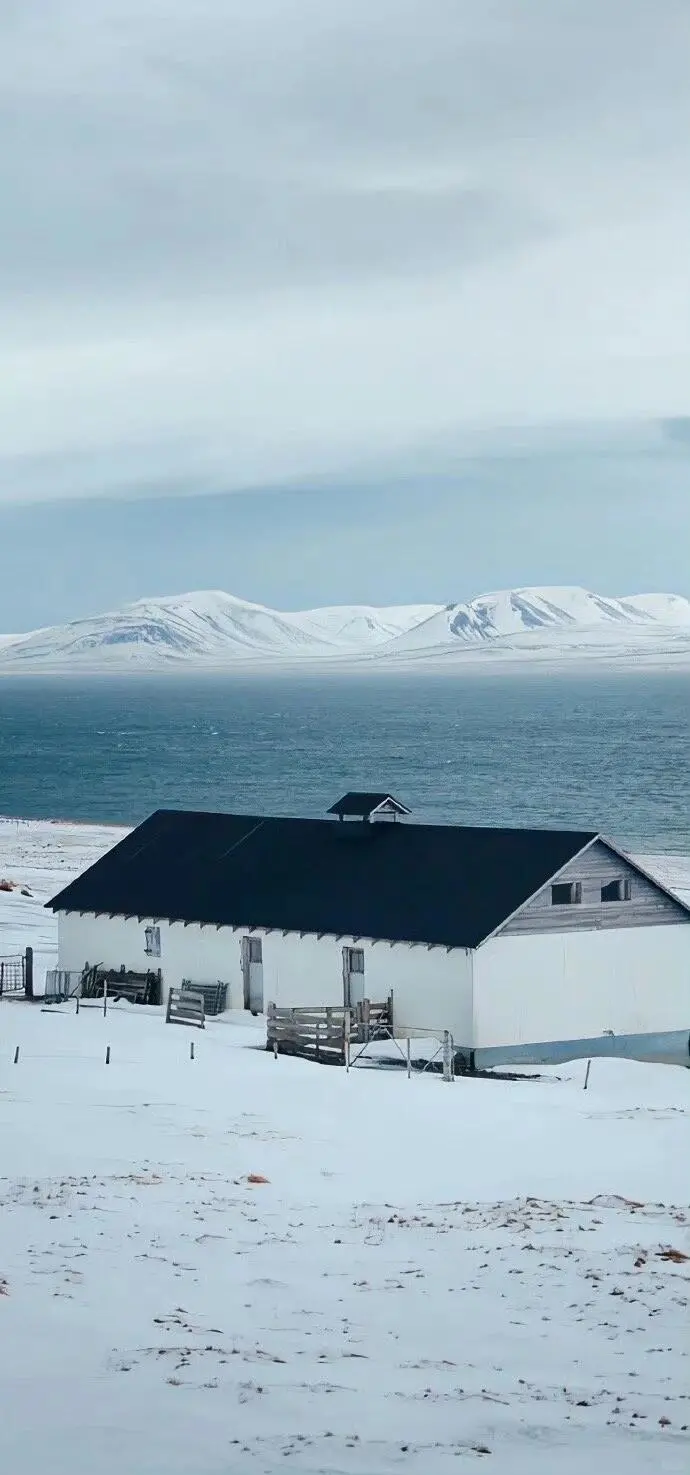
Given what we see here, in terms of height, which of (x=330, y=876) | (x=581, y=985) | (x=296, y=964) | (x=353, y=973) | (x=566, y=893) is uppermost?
(x=330, y=876)

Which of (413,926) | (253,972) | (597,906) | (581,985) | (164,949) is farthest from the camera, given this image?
(164,949)

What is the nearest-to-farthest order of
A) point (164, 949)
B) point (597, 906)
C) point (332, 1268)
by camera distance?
1. point (332, 1268)
2. point (597, 906)
3. point (164, 949)

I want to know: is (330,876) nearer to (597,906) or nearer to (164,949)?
(164,949)

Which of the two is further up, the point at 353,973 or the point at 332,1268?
the point at 353,973

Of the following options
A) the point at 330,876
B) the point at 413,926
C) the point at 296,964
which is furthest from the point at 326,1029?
the point at 330,876

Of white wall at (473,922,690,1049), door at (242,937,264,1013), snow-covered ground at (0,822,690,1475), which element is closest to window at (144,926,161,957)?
door at (242,937,264,1013)

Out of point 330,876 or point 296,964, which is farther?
point 330,876

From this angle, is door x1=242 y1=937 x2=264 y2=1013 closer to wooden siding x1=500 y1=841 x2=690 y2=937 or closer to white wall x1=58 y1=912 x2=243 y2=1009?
white wall x1=58 y1=912 x2=243 y2=1009
